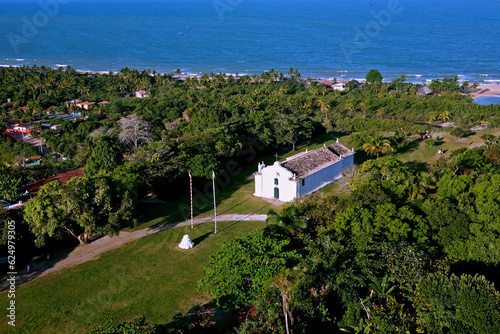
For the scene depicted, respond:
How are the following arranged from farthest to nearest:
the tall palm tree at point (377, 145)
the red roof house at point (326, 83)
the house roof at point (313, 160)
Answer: the red roof house at point (326, 83), the tall palm tree at point (377, 145), the house roof at point (313, 160)

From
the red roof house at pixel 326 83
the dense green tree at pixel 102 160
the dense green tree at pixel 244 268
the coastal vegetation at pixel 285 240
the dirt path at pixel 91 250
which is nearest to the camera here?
the coastal vegetation at pixel 285 240

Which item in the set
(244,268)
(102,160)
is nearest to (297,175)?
(244,268)

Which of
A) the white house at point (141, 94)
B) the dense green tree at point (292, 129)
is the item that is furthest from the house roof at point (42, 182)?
the white house at point (141, 94)

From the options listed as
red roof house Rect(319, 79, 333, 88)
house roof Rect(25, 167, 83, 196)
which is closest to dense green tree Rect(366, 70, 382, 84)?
red roof house Rect(319, 79, 333, 88)

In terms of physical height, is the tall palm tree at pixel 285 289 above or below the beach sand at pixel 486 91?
below

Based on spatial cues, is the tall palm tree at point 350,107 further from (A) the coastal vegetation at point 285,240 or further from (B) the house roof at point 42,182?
(B) the house roof at point 42,182

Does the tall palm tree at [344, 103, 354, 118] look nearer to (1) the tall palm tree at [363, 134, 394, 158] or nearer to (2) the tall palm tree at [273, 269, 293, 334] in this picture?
(1) the tall palm tree at [363, 134, 394, 158]

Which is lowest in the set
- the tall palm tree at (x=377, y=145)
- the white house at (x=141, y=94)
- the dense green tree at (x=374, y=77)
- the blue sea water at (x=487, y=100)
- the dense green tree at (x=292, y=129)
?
the tall palm tree at (x=377, y=145)

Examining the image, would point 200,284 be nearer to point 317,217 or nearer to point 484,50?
point 317,217
